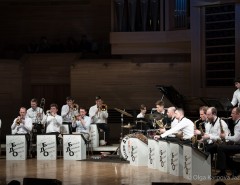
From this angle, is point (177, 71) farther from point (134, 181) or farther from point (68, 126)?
point (134, 181)

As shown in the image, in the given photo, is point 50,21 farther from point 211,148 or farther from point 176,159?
point 211,148

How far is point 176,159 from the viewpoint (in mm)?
12078

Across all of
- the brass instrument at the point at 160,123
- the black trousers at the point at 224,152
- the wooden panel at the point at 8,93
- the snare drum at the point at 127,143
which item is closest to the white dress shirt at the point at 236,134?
the black trousers at the point at 224,152

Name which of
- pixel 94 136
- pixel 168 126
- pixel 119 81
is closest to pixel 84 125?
pixel 94 136

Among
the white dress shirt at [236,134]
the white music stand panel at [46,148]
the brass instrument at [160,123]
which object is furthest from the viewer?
the white music stand panel at [46,148]

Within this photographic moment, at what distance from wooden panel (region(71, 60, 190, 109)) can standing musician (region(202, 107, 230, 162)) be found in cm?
718

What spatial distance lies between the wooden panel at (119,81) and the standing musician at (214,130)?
7.18 metres

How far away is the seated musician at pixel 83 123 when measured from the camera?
16359 millimetres

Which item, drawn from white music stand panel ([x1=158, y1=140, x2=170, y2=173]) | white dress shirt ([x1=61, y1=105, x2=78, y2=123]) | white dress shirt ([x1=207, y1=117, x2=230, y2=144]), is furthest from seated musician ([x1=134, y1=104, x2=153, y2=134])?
white dress shirt ([x1=207, y1=117, x2=230, y2=144])

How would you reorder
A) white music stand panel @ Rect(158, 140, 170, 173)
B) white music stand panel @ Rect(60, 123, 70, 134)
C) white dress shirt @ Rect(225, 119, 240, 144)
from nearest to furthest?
white dress shirt @ Rect(225, 119, 240, 144), white music stand panel @ Rect(158, 140, 170, 173), white music stand panel @ Rect(60, 123, 70, 134)

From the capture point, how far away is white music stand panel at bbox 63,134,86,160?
15.8 m

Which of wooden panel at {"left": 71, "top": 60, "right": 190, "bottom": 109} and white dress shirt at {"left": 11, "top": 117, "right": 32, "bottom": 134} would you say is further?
wooden panel at {"left": 71, "top": 60, "right": 190, "bottom": 109}

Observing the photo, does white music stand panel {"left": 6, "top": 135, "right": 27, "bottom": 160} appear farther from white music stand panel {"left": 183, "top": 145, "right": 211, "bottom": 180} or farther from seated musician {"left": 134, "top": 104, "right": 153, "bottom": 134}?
white music stand panel {"left": 183, "top": 145, "right": 211, "bottom": 180}

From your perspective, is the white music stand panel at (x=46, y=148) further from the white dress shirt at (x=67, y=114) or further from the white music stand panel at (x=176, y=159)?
the white music stand panel at (x=176, y=159)
